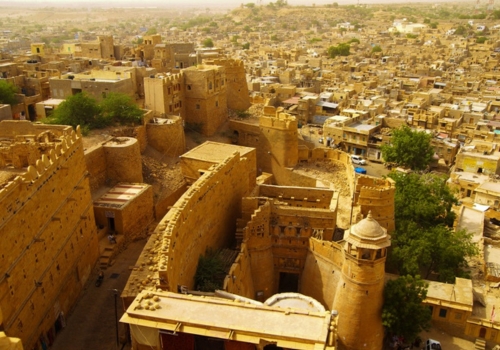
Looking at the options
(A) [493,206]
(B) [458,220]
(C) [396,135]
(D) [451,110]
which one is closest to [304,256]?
(B) [458,220]

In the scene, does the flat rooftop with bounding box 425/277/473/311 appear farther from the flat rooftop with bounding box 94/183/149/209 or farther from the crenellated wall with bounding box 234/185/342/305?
the flat rooftop with bounding box 94/183/149/209

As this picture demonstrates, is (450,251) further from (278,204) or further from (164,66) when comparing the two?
(164,66)

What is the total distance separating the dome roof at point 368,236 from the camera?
52.9 feet

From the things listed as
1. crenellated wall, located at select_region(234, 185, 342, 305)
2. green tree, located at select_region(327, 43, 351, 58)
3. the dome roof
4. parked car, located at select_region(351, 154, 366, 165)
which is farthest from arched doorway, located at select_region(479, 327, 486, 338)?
green tree, located at select_region(327, 43, 351, 58)

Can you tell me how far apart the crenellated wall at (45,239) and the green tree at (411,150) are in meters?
27.8

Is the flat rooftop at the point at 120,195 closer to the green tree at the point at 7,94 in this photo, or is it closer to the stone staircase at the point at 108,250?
the stone staircase at the point at 108,250

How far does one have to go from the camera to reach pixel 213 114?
32281mm

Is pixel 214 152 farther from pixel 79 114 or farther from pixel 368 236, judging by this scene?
pixel 368 236

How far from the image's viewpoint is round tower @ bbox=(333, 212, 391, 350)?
1630cm

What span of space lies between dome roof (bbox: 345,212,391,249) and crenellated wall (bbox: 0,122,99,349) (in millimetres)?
Result: 9676

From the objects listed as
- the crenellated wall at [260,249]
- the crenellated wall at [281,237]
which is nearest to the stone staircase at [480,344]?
the crenellated wall at [281,237]

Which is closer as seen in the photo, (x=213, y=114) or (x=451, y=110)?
(x=213, y=114)

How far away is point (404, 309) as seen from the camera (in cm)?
1798

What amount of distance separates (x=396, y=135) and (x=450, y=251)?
19.3 meters
